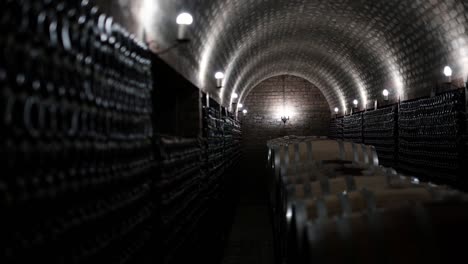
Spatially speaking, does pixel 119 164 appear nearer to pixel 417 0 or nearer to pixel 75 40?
pixel 75 40

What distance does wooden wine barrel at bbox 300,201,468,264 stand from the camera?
1.68 m

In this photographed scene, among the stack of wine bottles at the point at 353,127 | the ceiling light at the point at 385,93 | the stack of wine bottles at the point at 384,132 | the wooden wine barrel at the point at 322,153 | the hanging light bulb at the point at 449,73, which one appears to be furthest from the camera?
the stack of wine bottles at the point at 353,127

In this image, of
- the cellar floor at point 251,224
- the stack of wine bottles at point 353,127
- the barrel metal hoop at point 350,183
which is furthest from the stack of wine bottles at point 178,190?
the stack of wine bottles at point 353,127

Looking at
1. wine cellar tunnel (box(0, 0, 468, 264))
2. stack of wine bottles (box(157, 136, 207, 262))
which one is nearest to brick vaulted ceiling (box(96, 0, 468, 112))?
wine cellar tunnel (box(0, 0, 468, 264))

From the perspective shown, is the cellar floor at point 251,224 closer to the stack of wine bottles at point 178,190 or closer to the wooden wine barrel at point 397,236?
the stack of wine bottles at point 178,190

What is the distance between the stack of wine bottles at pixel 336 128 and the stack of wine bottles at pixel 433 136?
708 centimetres

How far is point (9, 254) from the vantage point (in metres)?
1.44

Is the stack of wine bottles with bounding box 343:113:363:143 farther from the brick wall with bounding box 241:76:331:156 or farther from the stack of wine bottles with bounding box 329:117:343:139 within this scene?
the brick wall with bounding box 241:76:331:156

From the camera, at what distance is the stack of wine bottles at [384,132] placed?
10.3 metres

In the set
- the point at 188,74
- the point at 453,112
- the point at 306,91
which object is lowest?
the point at 453,112

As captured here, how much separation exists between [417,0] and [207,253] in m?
5.40

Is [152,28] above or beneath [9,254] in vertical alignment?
above

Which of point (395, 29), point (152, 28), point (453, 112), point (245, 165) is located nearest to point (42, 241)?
point (152, 28)

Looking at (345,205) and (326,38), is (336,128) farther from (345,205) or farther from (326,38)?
(345,205)
